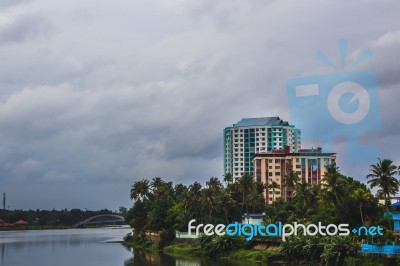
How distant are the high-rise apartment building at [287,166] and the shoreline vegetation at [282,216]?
3395cm

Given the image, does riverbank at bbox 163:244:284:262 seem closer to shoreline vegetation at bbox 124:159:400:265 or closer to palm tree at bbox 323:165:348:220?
shoreline vegetation at bbox 124:159:400:265

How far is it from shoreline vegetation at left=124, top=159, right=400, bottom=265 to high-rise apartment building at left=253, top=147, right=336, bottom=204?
33949mm

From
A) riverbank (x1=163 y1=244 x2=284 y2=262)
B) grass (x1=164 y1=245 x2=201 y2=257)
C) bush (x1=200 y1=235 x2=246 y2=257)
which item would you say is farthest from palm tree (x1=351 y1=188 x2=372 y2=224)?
grass (x1=164 y1=245 x2=201 y2=257)

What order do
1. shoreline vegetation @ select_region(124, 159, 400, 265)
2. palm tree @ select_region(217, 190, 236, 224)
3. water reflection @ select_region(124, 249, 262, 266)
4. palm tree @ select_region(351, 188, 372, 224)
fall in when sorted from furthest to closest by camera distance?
palm tree @ select_region(217, 190, 236, 224), palm tree @ select_region(351, 188, 372, 224), water reflection @ select_region(124, 249, 262, 266), shoreline vegetation @ select_region(124, 159, 400, 265)

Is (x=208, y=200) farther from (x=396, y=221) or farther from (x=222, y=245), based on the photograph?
(x=396, y=221)

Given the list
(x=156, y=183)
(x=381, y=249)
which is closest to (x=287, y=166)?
(x=156, y=183)

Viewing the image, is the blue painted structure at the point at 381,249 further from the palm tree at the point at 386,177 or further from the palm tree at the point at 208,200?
the palm tree at the point at 208,200

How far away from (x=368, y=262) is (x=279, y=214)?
41.4m

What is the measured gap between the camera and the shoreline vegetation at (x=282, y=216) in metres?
63.8

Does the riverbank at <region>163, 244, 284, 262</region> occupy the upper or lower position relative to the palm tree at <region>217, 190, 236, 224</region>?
lower

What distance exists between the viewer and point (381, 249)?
2240 inches

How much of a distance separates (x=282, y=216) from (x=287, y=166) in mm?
66995

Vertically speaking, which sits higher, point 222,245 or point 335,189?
point 335,189

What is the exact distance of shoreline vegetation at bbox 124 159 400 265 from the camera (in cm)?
6384
